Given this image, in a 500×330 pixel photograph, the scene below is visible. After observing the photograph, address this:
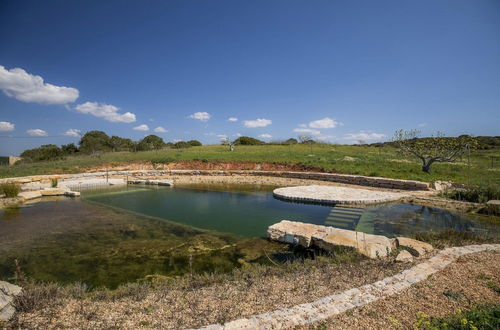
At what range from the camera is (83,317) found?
9.98 feet

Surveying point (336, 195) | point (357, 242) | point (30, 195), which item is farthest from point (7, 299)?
point (30, 195)

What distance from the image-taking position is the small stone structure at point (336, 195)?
10180 millimetres

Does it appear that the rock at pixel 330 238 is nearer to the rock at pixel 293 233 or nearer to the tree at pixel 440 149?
the rock at pixel 293 233

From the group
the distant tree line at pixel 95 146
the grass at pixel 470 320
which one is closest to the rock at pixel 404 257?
the grass at pixel 470 320

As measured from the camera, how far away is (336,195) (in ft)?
36.6

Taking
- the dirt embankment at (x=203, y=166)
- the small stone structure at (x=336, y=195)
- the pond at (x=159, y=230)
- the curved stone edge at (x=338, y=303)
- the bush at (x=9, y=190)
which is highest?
the dirt embankment at (x=203, y=166)

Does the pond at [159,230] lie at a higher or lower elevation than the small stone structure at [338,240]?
lower

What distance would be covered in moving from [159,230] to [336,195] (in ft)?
24.7

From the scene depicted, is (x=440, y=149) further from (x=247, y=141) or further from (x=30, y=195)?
(x=247, y=141)

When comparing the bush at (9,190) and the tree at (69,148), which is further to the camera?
the tree at (69,148)

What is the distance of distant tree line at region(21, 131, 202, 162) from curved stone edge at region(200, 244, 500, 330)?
38.2 m

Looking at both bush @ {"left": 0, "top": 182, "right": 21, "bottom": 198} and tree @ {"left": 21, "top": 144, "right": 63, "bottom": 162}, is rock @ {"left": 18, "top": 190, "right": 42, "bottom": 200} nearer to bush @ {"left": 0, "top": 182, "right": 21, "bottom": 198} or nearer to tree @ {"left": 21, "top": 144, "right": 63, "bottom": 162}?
bush @ {"left": 0, "top": 182, "right": 21, "bottom": 198}

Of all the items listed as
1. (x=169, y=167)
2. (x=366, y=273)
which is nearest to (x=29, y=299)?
(x=366, y=273)

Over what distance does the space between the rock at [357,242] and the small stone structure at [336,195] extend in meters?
4.36
